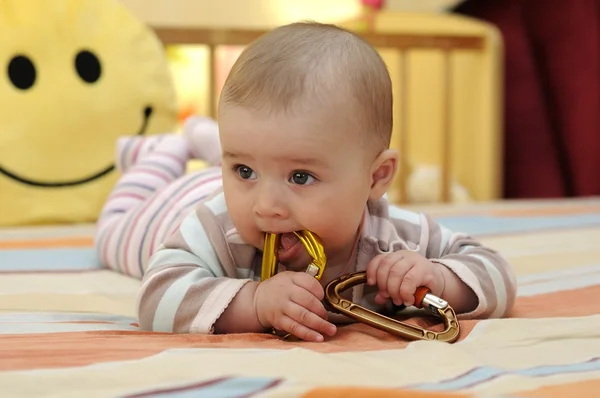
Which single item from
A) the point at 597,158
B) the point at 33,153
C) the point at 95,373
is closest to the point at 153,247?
the point at 95,373

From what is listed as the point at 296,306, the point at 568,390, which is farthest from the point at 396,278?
the point at 568,390

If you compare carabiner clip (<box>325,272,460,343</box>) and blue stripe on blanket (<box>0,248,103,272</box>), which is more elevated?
carabiner clip (<box>325,272,460,343</box>)

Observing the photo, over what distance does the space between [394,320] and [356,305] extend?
3 cm

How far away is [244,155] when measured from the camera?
26.4 inches

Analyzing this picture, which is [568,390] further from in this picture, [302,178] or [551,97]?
[551,97]

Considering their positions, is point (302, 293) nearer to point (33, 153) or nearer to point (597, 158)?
point (33, 153)

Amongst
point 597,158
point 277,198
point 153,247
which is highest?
point 277,198

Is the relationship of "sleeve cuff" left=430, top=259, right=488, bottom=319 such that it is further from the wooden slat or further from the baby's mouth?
the wooden slat

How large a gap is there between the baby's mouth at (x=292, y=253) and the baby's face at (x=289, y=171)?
2 centimetres

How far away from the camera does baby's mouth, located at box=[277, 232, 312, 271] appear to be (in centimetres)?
71

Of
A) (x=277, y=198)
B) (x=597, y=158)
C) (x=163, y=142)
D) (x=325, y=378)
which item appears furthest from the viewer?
(x=597, y=158)

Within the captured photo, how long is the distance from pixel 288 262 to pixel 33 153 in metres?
0.96

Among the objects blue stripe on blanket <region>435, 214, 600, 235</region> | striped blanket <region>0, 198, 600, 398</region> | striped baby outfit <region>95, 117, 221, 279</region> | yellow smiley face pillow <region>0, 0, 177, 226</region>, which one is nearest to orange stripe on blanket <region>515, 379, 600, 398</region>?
striped blanket <region>0, 198, 600, 398</region>

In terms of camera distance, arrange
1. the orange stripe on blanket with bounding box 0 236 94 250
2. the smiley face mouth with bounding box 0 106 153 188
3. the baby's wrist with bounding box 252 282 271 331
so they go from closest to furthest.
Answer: the baby's wrist with bounding box 252 282 271 331 < the orange stripe on blanket with bounding box 0 236 94 250 < the smiley face mouth with bounding box 0 106 153 188
